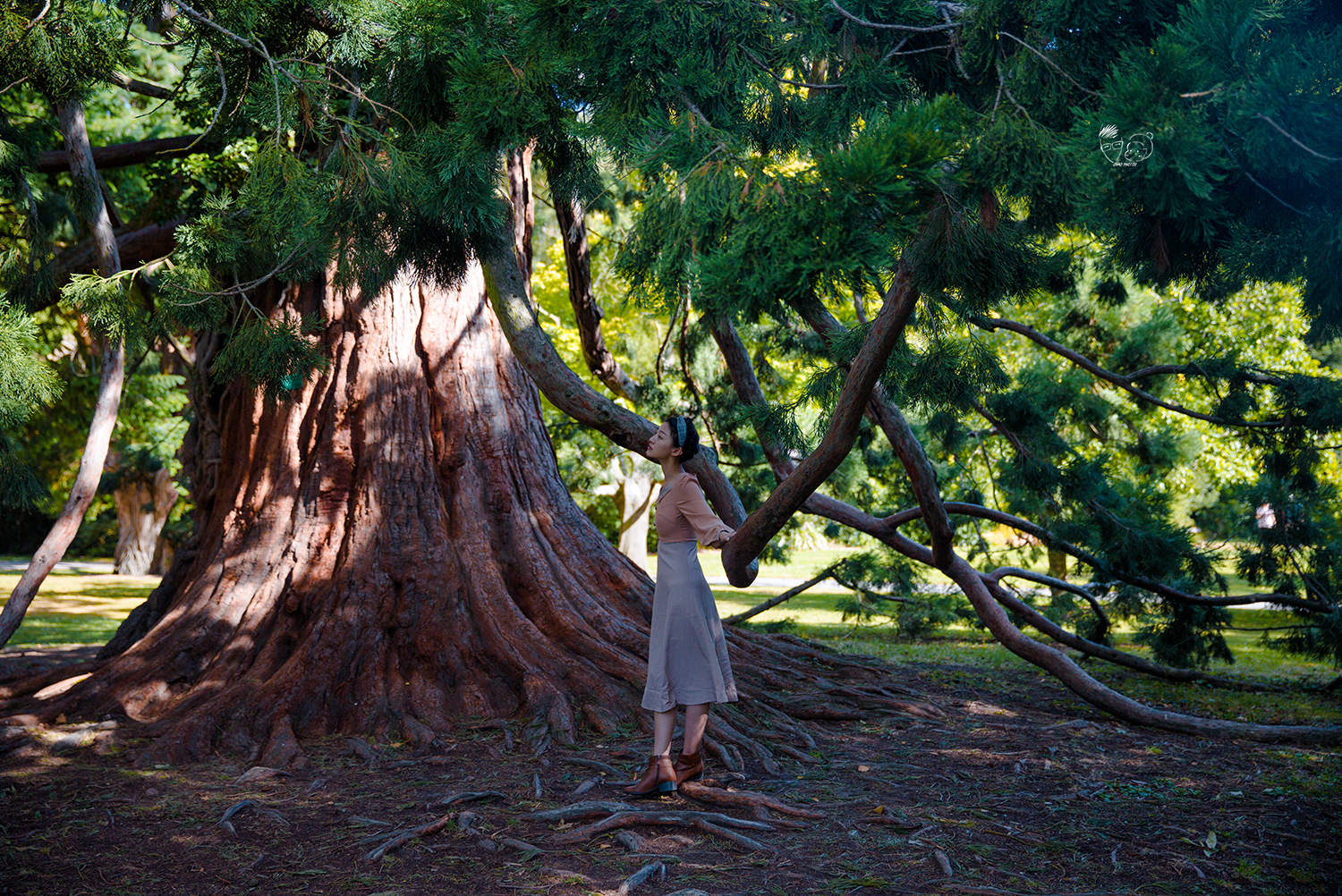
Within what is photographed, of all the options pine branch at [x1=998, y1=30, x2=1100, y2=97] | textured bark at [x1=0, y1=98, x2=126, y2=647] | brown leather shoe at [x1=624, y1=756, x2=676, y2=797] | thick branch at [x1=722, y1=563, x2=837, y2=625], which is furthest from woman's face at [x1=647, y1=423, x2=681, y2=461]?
thick branch at [x1=722, y1=563, x2=837, y2=625]

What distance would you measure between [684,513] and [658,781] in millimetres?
1257

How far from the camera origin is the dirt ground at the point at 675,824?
11.7 ft

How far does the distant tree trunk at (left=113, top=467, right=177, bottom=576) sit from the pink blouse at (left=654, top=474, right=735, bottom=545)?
67.5ft

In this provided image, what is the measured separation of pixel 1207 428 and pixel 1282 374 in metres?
11.9

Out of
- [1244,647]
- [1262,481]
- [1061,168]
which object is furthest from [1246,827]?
[1244,647]

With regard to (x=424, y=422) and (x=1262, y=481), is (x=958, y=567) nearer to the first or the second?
(x=1262, y=481)

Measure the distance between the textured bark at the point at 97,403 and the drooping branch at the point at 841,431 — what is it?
392 centimetres

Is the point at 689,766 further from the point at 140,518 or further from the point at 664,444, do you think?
the point at 140,518

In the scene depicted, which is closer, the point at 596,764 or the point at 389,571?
the point at 596,764

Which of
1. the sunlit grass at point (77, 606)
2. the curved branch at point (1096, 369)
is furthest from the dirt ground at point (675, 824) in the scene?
the sunlit grass at point (77, 606)

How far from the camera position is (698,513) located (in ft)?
14.3

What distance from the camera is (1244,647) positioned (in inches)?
483

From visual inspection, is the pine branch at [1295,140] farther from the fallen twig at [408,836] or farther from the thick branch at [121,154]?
the thick branch at [121,154]

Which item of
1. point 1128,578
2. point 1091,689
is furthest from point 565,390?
point 1128,578
